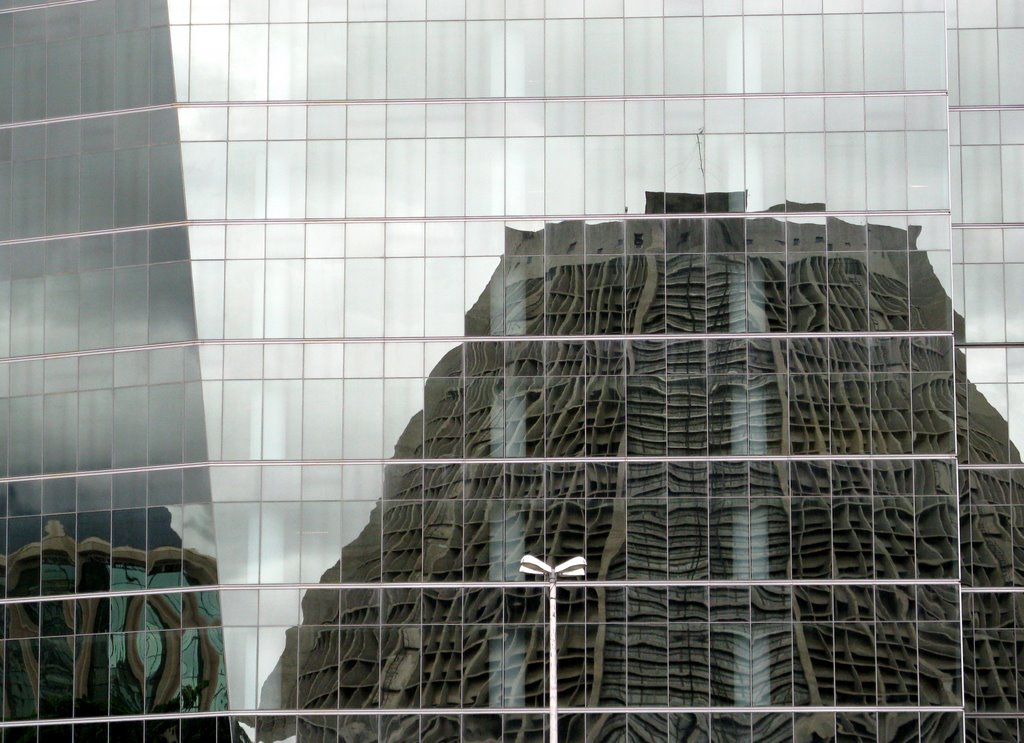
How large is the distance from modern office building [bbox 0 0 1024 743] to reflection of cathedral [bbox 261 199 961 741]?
10cm

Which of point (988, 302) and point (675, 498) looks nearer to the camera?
point (675, 498)

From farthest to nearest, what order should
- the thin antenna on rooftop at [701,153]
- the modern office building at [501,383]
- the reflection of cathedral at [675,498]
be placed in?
the thin antenna on rooftop at [701,153]
the modern office building at [501,383]
the reflection of cathedral at [675,498]

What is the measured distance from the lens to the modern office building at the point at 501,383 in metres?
40.8

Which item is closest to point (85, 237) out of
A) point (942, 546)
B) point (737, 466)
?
point (737, 466)

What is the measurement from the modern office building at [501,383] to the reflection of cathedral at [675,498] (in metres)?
0.10

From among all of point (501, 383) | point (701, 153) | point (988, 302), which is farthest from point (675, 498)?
point (988, 302)

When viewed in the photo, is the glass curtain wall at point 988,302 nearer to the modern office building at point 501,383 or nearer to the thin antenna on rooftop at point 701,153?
the modern office building at point 501,383

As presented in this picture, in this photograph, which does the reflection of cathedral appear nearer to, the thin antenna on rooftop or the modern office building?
the modern office building

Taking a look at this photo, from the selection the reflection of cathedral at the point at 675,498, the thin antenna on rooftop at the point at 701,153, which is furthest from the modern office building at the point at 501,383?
the thin antenna on rooftop at the point at 701,153

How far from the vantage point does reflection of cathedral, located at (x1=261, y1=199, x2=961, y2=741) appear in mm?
40656

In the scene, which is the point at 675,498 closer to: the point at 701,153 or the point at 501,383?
the point at 501,383

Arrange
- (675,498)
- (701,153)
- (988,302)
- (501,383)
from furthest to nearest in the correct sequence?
(988,302) → (701,153) → (501,383) → (675,498)

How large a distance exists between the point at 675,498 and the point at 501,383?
5918 mm

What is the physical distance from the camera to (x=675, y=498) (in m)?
41.3
